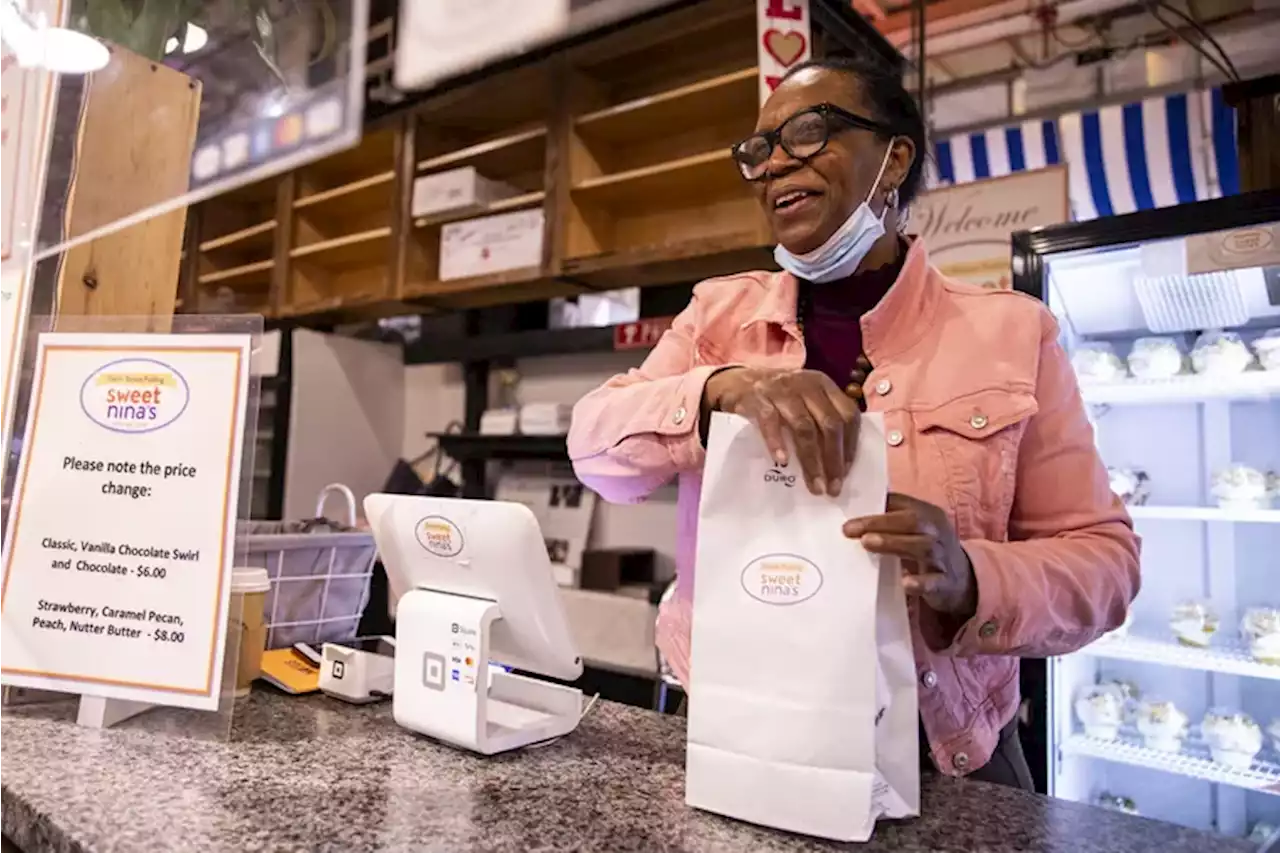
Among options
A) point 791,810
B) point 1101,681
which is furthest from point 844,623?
point 1101,681

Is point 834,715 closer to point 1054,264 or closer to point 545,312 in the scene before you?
point 1054,264

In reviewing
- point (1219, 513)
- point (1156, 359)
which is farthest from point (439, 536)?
point (1156, 359)

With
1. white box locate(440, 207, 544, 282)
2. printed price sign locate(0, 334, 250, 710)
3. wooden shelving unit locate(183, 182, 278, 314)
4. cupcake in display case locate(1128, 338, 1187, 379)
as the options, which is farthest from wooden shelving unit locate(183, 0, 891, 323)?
printed price sign locate(0, 334, 250, 710)

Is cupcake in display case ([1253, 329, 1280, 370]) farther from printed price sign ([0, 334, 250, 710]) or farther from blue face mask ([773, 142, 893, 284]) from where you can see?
printed price sign ([0, 334, 250, 710])

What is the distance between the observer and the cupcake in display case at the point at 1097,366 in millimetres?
2369

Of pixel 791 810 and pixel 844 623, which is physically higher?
pixel 844 623

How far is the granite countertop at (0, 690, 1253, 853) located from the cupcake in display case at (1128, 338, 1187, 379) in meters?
1.69

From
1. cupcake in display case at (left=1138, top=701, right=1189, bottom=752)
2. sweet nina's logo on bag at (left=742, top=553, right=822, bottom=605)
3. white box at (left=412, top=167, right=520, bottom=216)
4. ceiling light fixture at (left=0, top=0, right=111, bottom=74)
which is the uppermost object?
white box at (left=412, top=167, right=520, bottom=216)

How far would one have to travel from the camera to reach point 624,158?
3.53 m

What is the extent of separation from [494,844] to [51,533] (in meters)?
0.78

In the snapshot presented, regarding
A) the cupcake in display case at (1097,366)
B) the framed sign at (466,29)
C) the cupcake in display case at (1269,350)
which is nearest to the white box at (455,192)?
the framed sign at (466,29)

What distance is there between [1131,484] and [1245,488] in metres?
0.27

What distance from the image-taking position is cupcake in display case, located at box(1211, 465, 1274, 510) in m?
2.24

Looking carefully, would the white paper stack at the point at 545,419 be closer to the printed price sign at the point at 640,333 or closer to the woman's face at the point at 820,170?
the printed price sign at the point at 640,333
